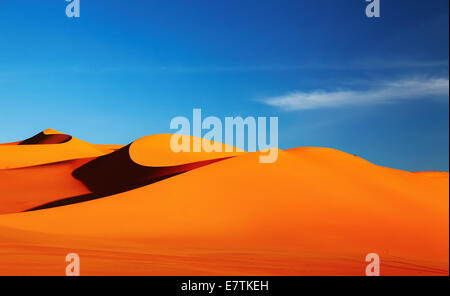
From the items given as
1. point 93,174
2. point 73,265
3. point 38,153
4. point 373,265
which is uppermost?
point 38,153

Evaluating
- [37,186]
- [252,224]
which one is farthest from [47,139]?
[252,224]

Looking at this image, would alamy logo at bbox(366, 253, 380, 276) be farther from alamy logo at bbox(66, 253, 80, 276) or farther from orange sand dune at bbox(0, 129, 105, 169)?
orange sand dune at bbox(0, 129, 105, 169)

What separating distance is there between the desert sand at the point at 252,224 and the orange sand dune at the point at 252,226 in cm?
4

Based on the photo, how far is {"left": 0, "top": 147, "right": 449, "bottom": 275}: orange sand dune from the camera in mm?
10055

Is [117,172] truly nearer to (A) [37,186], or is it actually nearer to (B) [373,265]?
(A) [37,186]

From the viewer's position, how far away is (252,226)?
47.6ft

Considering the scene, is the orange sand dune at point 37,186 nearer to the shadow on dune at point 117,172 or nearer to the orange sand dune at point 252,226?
the shadow on dune at point 117,172

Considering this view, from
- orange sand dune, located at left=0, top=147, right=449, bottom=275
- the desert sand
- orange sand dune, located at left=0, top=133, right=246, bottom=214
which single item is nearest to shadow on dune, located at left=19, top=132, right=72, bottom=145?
orange sand dune, located at left=0, top=133, right=246, bottom=214

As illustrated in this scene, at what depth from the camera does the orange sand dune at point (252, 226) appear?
396 inches

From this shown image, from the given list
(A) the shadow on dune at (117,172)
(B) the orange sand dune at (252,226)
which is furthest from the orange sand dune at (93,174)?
(B) the orange sand dune at (252,226)

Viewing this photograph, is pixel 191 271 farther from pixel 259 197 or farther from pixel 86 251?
pixel 259 197

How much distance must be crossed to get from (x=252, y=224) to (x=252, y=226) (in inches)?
7.2

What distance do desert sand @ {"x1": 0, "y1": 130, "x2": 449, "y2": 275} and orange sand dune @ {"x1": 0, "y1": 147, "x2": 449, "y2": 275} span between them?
4cm
